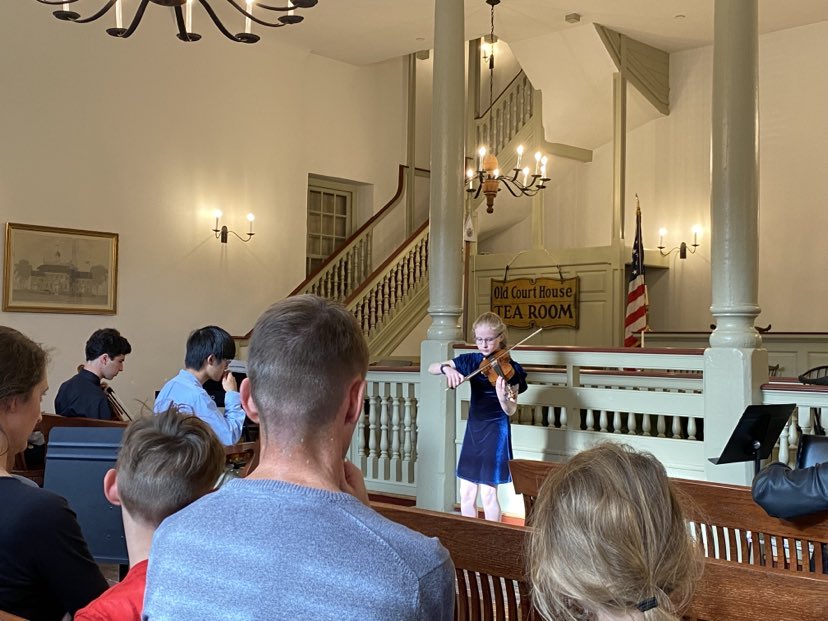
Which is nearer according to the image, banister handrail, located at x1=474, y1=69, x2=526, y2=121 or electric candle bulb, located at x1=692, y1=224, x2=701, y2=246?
electric candle bulb, located at x1=692, y1=224, x2=701, y2=246

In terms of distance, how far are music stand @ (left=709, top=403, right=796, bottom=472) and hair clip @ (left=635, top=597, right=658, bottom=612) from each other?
221 cm

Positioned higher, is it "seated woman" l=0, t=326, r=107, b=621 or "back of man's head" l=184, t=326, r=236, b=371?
"back of man's head" l=184, t=326, r=236, b=371

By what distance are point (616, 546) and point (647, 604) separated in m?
0.09

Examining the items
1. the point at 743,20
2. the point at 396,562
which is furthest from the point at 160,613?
the point at 743,20

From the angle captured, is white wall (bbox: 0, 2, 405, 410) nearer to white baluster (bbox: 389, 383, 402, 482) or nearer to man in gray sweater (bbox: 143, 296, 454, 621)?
white baluster (bbox: 389, 383, 402, 482)

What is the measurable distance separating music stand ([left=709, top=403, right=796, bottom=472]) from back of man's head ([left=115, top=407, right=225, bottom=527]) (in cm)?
219

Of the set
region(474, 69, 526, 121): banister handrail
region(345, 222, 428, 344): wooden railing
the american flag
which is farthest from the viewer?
region(474, 69, 526, 121): banister handrail

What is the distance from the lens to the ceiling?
29.6ft

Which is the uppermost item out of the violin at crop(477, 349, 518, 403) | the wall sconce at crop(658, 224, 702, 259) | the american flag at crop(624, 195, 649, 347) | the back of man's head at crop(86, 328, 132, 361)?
the wall sconce at crop(658, 224, 702, 259)

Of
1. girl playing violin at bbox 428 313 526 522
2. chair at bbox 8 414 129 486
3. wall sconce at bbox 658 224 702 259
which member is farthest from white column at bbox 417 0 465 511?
wall sconce at bbox 658 224 702 259

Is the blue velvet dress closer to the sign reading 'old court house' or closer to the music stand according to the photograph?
the music stand

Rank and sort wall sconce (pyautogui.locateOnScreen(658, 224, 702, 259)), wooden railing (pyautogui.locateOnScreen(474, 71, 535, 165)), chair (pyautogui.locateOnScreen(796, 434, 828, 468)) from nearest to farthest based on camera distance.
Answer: chair (pyautogui.locateOnScreen(796, 434, 828, 468)), wall sconce (pyautogui.locateOnScreen(658, 224, 702, 259)), wooden railing (pyautogui.locateOnScreen(474, 71, 535, 165))

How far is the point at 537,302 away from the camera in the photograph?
413 inches

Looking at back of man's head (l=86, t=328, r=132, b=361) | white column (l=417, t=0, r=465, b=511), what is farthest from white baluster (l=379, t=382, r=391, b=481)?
back of man's head (l=86, t=328, r=132, b=361)
